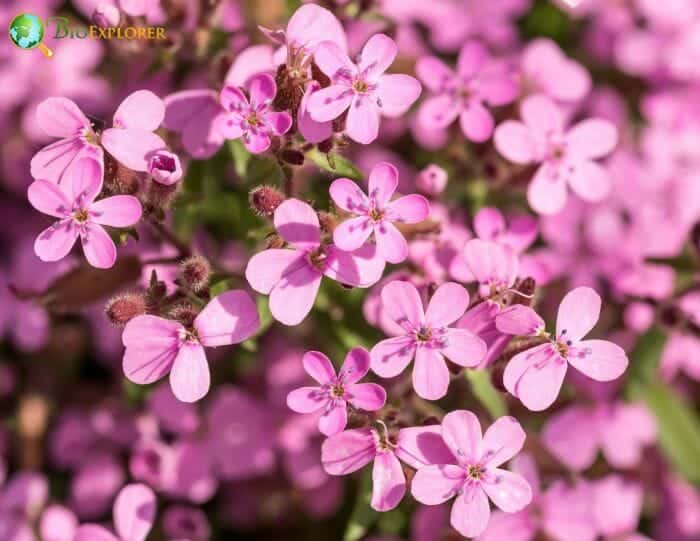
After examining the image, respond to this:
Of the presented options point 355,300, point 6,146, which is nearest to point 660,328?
point 355,300

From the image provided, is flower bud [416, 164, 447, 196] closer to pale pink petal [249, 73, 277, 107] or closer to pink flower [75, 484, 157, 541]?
pale pink petal [249, 73, 277, 107]

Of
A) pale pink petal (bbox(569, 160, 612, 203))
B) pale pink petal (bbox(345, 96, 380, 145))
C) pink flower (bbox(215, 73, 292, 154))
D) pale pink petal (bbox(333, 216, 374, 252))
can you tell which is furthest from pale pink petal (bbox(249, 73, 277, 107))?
pale pink petal (bbox(569, 160, 612, 203))

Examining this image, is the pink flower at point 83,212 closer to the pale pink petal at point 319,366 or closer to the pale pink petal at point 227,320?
the pale pink petal at point 227,320

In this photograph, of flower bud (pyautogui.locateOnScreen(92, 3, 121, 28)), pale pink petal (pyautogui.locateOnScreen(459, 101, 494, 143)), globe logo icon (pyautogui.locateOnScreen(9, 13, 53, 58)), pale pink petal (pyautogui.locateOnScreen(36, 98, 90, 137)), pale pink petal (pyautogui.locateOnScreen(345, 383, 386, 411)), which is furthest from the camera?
globe logo icon (pyautogui.locateOnScreen(9, 13, 53, 58))

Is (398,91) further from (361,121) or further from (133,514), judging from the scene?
(133,514)

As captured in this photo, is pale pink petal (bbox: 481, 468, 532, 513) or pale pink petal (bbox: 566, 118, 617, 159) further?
pale pink petal (bbox: 566, 118, 617, 159)

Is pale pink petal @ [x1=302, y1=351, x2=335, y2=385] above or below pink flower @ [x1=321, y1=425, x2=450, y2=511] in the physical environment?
above
